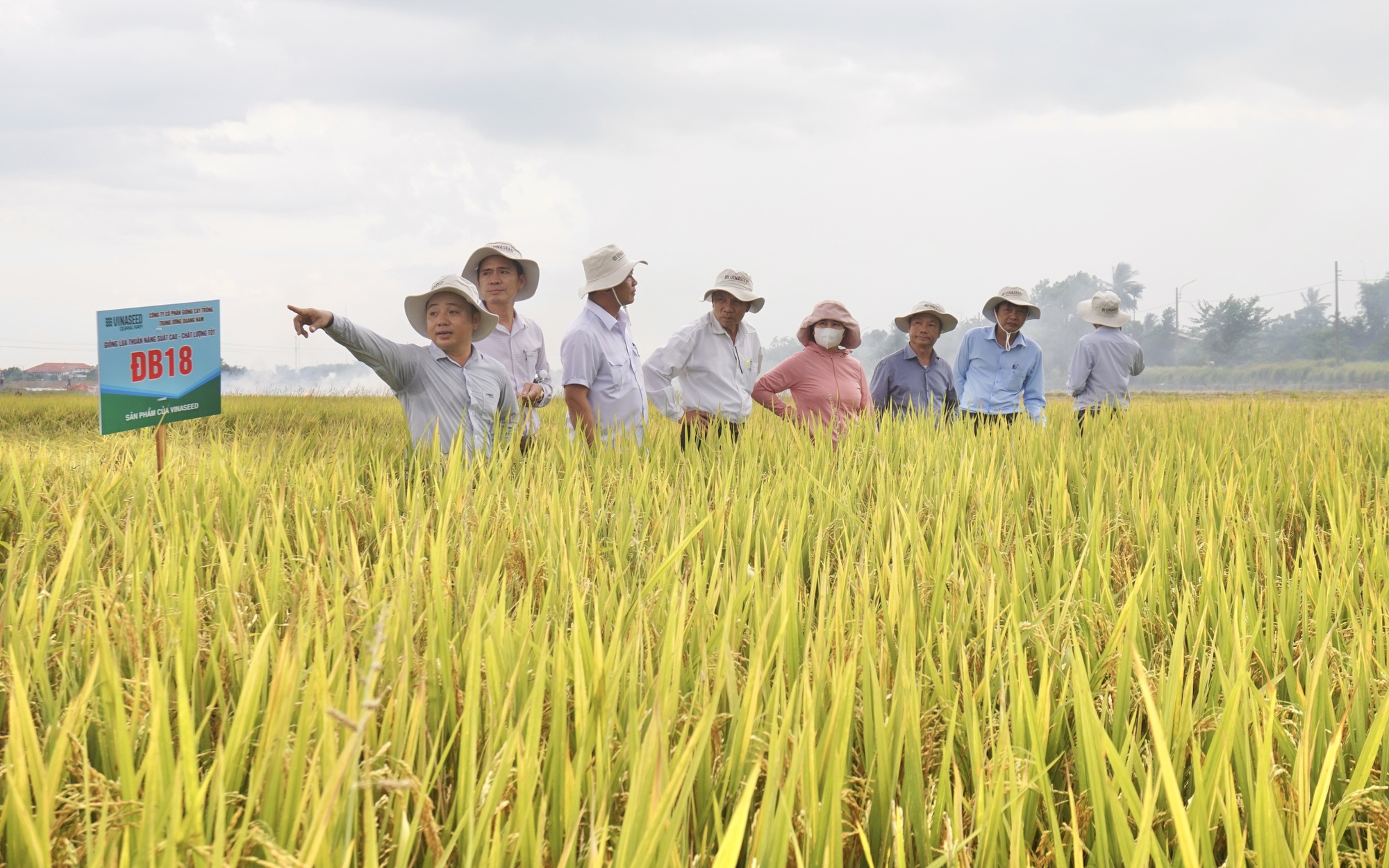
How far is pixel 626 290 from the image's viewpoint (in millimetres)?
4152

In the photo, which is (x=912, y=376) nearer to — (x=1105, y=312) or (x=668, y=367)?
(x=1105, y=312)

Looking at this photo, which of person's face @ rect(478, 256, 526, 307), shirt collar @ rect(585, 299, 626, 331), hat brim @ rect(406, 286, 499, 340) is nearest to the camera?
hat brim @ rect(406, 286, 499, 340)

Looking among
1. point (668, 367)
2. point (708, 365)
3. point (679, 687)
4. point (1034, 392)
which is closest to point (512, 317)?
point (668, 367)

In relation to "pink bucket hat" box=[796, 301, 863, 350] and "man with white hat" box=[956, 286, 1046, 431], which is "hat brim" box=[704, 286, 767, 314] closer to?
"pink bucket hat" box=[796, 301, 863, 350]

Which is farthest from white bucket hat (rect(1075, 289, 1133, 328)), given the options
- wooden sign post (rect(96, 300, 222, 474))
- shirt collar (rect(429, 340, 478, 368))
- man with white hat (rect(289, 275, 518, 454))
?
wooden sign post (rect(96, 300, 222, 474))

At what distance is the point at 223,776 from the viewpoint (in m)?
1.01

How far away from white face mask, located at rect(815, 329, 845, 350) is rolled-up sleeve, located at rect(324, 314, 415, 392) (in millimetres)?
2074

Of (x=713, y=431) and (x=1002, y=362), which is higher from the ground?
(x=1002, y=362)

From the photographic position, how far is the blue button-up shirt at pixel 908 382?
18.5 ft

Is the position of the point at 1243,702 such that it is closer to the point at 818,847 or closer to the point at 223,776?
the point at 818,847

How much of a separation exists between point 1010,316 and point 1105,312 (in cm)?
127

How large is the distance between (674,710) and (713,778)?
0.31 ft

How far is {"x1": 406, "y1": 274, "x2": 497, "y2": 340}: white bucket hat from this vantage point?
342 cm

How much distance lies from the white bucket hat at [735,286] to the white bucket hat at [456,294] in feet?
3.79
